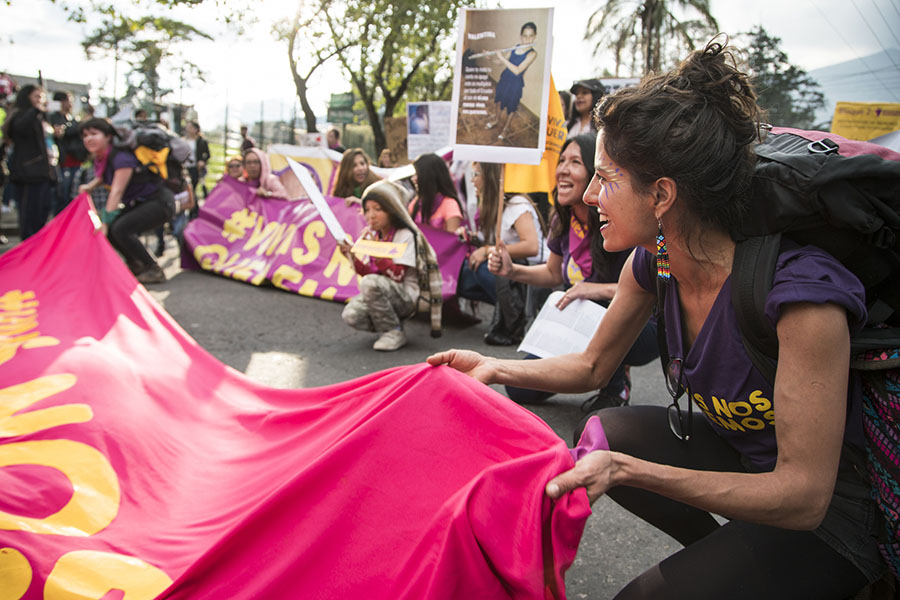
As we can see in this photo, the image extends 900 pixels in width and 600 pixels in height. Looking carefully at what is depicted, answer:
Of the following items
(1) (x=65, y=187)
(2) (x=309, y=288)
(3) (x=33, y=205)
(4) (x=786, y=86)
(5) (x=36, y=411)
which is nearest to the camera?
(5) (x=36, y=411)

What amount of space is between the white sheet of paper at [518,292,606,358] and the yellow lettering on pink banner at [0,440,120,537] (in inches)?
79.9

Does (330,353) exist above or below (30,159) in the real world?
below

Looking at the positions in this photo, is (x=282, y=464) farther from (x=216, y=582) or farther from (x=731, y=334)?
(x=731, y=334)

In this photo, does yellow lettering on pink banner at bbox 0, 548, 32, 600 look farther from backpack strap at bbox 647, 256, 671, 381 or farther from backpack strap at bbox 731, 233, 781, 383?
backpack strap at bbox 731, 233, 781, 383

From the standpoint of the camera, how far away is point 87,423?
7.45 feet

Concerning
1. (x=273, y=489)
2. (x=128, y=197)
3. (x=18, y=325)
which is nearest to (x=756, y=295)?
(x=273, y=489)

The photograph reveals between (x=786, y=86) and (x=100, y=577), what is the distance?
18836 millimetres

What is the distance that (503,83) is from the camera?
399cm

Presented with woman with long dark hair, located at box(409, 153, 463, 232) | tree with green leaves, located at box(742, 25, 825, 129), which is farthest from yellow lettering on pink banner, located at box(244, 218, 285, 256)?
tree with green leaves, located at box(742, 25, 825, 129)

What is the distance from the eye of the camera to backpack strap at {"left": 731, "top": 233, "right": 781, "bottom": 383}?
145 cm

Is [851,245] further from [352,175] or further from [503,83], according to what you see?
[352,175]

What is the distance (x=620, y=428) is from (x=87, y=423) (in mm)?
→ 1763

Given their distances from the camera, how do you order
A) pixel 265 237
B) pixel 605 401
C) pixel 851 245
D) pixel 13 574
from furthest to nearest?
pixel 265 237, pixel 605 401, pixel 13 574, pixel 851 245

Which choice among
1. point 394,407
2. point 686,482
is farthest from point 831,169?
point 394,407
